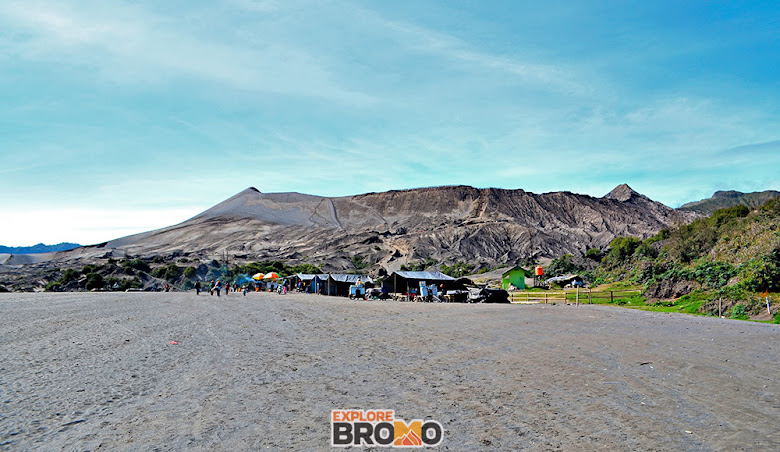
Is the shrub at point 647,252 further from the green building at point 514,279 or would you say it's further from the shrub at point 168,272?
the shrub at point 168,272

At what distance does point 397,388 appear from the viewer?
26.3 ft

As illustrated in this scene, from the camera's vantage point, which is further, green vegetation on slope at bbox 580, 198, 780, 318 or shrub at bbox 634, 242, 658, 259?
shrub at bbox 634, 242, 658, 259

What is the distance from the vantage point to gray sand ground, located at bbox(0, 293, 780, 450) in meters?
5.76

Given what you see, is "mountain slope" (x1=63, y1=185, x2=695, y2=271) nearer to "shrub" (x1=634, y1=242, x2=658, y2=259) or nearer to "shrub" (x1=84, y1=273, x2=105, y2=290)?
"shrub" (x1=84, y1=273, x2=105, y2=290)

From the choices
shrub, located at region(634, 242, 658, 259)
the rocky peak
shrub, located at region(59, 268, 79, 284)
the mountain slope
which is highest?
the rocky peak

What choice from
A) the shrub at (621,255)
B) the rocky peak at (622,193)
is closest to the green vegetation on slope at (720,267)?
the shrub at (621,255)

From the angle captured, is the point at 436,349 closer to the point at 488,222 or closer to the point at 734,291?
the point at 734,291

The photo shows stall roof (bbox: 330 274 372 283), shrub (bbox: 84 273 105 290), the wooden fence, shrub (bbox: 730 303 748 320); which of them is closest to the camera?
shrub (bbox: 730 303 748 320)

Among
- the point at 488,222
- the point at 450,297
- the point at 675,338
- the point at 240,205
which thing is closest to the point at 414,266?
the point at 488,222

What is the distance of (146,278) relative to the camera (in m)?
65.1

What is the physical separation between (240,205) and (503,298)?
5820 inches

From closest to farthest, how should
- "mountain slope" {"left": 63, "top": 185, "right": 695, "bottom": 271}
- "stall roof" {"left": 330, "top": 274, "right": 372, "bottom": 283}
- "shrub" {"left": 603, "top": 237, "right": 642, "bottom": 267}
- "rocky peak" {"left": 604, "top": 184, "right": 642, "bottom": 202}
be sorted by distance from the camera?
1. "shrub" {"left": 603, "top": 237, "right": 642, "bottom": 267}
2. "stall roof" {"left": 330, "top": 274, "right": 372, "bottom": 283}
3. "mountain slope" {"left": 63, "top": 185, "right": 695, "bottom": 271}
4. "rocky peak" {"left": 604, "top": 184, "right": 642, "bottom": 202}

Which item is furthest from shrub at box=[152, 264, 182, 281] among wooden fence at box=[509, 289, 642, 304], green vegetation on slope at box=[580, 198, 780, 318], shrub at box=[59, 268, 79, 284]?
green vegetation on slope at box=[580, 198, 780, 318]

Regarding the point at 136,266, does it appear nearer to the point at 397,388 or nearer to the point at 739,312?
the point at 739,312
